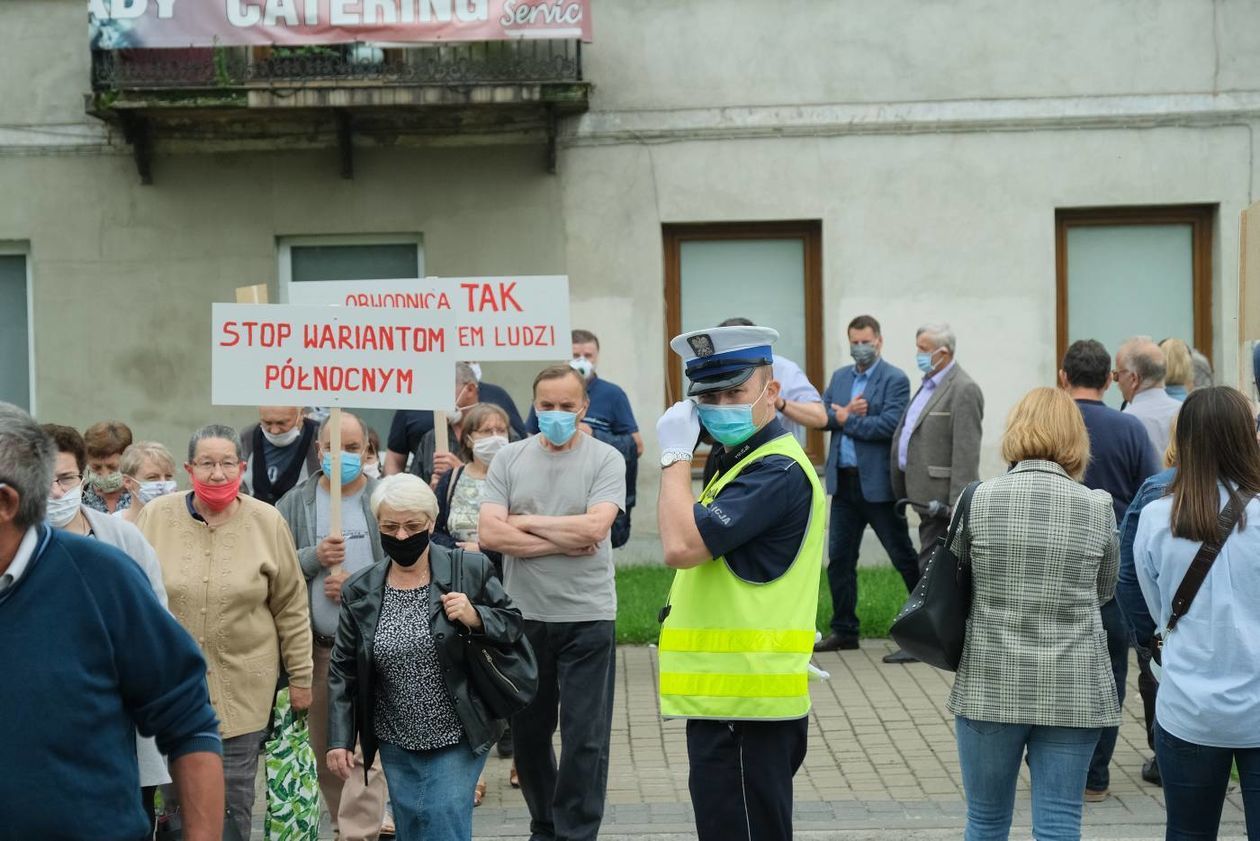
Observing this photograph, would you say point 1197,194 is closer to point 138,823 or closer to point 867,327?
point 867,327

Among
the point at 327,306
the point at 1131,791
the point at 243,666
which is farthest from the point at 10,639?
the point at 1131,791

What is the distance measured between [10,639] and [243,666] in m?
3.00

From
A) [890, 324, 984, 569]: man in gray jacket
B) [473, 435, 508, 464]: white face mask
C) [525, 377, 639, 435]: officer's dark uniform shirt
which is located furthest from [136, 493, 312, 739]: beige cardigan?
[890, 324, 984, 569]: man in gray jacket

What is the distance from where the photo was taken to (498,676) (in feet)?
18.0

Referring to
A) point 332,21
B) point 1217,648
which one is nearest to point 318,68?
point 332,21

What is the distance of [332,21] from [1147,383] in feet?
25.2

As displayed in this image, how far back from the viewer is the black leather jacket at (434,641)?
18.0ft

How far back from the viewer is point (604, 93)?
46.2 feet

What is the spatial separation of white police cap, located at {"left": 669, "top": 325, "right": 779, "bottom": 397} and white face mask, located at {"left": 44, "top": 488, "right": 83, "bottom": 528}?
2015 mm

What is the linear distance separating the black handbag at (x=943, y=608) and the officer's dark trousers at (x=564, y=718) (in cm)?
171

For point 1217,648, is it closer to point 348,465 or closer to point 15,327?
point 348,465

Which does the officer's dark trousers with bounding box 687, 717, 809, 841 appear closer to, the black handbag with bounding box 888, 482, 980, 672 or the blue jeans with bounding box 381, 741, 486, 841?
the black handbag with bounding box 888, 482, 980, 672

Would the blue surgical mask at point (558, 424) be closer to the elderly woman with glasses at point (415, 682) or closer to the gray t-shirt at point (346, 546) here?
the gray t-shirt at point (346, 546)

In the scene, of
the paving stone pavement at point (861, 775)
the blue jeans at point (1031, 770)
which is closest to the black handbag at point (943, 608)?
the blue jeans at point (1031, 770)
